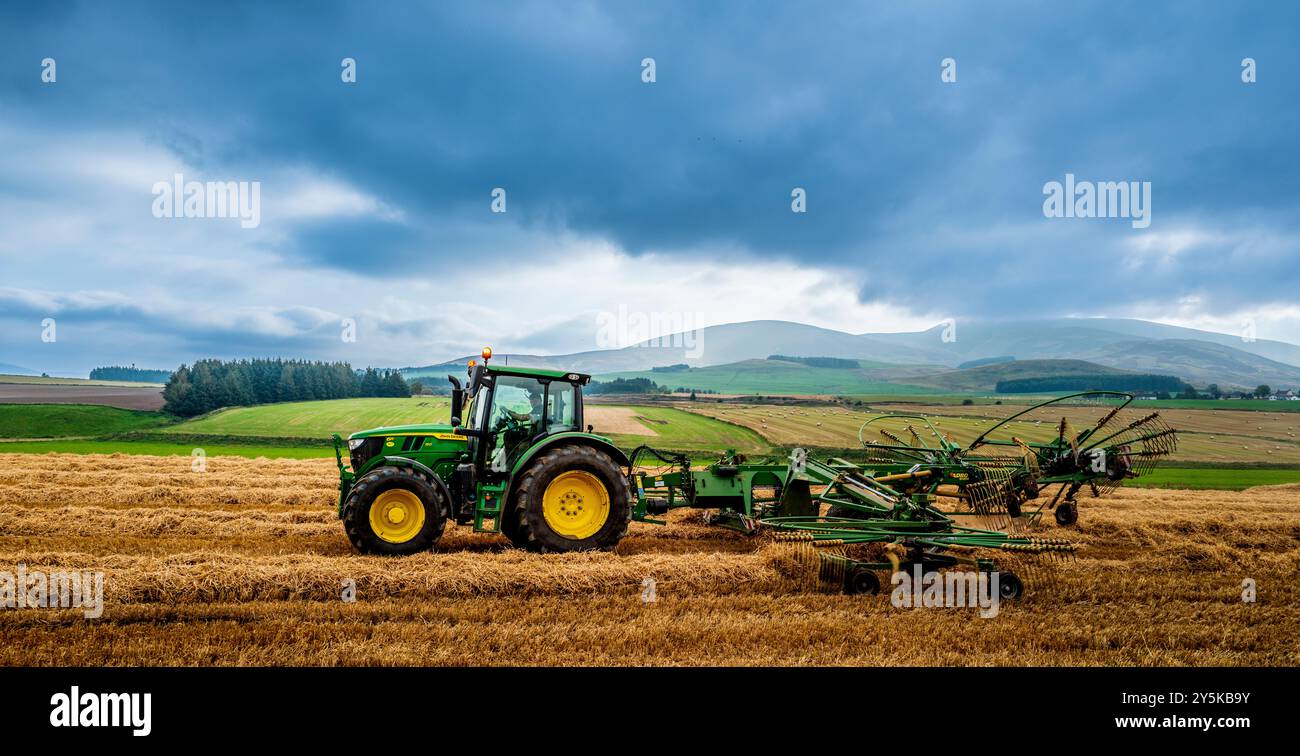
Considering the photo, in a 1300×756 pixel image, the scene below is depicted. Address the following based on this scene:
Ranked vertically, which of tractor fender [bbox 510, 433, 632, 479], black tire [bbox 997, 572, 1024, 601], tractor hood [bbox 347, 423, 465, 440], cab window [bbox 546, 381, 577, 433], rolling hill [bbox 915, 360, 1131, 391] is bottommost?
black tire [bbox 997, 572, 1024, 601]

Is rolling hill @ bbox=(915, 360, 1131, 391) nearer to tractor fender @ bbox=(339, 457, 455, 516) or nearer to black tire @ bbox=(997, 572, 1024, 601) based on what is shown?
black tire @ bbox=(997, 572, 1024, 601)

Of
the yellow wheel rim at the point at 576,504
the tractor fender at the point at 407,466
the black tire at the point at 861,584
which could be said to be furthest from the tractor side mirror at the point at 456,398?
the black tire at the point at 861,584

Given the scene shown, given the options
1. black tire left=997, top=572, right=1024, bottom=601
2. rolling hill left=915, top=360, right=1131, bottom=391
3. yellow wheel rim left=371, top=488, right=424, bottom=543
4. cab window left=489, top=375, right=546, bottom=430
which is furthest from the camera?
rolling hill left=915, top=360, right=1131, bottom=391

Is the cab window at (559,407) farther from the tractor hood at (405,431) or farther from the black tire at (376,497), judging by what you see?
the black tire at (376,497)

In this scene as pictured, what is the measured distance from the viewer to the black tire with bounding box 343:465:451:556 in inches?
260

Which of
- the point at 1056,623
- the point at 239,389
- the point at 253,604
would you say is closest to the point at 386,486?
the point at 253,604

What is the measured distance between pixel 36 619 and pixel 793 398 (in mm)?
37311

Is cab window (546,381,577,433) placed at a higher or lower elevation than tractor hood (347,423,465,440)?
higher

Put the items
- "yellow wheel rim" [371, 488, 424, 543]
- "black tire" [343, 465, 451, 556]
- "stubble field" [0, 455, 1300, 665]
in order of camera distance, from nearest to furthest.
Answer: "stubble field" [0, 455, 1300, 665]
"black tire" [343, 465, 451, 556]
"yellow wheel rim" [371, 488, 424, 543]

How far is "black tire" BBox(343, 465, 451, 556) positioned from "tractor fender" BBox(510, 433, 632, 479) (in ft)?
3.03

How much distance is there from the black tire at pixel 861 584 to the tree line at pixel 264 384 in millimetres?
49644

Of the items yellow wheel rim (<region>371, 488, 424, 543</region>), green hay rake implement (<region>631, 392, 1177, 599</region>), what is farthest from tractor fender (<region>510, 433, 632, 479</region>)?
yellow wheel rim (<region>371, 488, 424, 543</region>)

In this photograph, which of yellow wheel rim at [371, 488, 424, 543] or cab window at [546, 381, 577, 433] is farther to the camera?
cab window at [546, 381, 577, 433]

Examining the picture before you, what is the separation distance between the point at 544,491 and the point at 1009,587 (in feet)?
15.7
